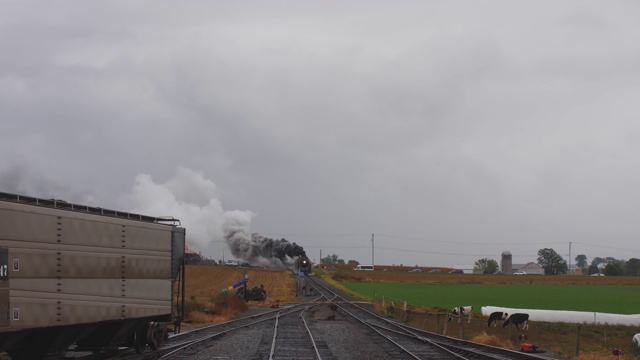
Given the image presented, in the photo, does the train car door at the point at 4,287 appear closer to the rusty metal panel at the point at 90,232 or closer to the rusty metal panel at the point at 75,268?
the rusty metal panel at the point at 75,268

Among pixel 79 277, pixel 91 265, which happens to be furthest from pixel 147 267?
pixel 79 277

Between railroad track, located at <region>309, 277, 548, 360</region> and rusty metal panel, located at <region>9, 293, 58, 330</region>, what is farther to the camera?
railroad track, located at <region>309, 277, 548, 360</region>

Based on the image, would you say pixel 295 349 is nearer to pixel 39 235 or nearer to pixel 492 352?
pixel 492 352

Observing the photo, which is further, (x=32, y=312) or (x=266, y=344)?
(x=266, y=344)

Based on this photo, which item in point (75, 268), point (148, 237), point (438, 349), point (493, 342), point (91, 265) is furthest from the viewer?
point (493, 342)

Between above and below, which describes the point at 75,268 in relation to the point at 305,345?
above

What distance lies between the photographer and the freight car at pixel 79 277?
36.7 ft

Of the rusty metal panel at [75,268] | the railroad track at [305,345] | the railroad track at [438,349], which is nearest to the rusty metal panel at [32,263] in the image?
the rusty metal panel at [75,268]

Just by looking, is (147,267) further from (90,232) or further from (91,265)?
(90,232)

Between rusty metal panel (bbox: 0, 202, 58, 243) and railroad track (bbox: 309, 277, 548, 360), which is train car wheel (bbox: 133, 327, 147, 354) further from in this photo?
railroad track (bbox: 309, 277, 548, 360)

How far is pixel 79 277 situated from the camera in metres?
13.2

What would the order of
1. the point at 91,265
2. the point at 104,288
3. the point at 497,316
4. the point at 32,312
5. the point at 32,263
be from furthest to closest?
the point at 497,316
the point at 104,288
the point at 91,265
the point at 32,263
the point at 32,312

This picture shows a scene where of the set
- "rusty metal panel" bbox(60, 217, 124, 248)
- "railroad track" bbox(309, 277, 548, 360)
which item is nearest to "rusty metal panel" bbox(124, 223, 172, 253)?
"rusty metal panel" bbox(60, 217, 124, 248)

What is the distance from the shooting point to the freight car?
1119cm
